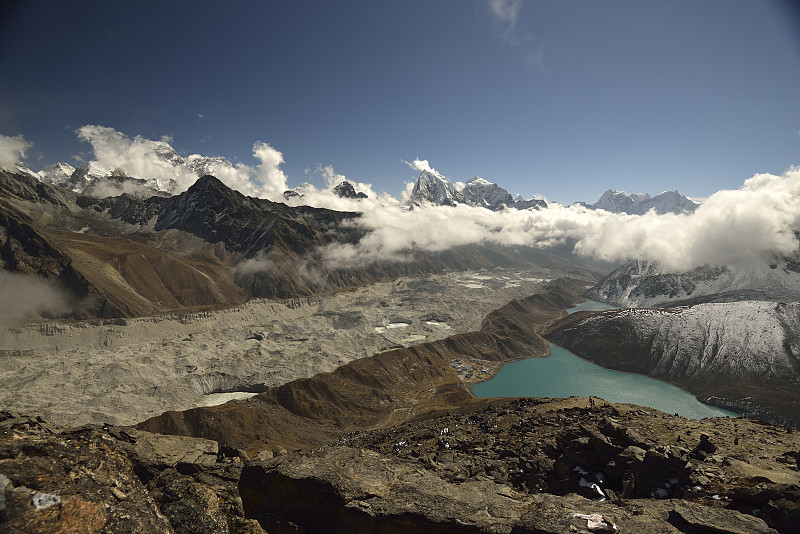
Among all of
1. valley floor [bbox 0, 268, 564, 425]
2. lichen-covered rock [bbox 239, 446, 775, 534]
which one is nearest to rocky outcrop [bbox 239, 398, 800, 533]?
lichen-covered rock [bbox 239, 446, 775, 534]

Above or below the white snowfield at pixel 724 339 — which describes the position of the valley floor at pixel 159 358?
below

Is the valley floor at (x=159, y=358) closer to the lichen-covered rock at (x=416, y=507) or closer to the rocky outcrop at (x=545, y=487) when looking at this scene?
the lichen-covered rock at (x=416, y=507)

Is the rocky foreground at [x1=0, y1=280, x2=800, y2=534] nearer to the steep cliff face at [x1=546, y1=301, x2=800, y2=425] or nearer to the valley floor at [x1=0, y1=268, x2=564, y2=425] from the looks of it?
the valley floor at [x1=0, y1=268, x2=564, y2=425]

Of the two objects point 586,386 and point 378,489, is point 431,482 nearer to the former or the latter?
point 378,489

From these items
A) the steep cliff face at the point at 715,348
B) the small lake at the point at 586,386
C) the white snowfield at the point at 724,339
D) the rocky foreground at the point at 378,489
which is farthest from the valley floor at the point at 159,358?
the white snowfield at the point at 724,339

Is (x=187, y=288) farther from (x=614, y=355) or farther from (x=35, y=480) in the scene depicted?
(x=614, y=355)

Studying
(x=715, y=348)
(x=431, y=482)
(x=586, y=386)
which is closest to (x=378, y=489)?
(x=431, y=482)
